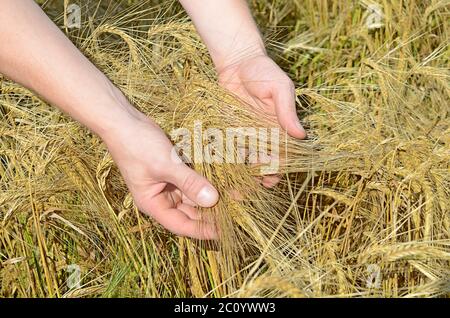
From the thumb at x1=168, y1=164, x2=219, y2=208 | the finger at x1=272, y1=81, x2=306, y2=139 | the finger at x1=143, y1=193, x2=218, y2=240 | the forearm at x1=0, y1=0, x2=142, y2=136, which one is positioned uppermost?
the forearm at x1=0, y1=0, x2=142, y2=136

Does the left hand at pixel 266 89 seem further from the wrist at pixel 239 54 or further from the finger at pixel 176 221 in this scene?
the finger at pixel 176 221

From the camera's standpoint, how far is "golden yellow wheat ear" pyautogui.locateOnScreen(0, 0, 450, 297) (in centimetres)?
137

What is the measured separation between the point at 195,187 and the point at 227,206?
7 cm

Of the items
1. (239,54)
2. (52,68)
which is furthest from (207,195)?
(239,54)

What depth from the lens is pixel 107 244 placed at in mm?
1528

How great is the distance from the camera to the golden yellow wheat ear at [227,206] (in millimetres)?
1365

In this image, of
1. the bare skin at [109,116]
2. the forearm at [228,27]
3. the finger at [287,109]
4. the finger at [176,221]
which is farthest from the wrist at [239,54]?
the finger at [176,221]

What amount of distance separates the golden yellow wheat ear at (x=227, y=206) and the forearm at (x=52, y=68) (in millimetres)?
123

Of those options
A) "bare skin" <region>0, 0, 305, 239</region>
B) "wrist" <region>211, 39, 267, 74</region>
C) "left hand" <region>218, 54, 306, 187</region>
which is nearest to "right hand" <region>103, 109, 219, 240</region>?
"bare skin" <region>0, 0, 305, 239</region>

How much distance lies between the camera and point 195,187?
1.34m

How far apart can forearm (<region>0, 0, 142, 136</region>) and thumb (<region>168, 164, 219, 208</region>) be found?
5.0 inches

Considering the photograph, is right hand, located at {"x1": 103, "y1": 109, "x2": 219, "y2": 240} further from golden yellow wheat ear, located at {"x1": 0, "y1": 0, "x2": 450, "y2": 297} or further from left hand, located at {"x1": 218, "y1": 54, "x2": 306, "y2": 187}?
left hand, located at {"x1": 218, "y1": 54, "x2": 306, "y2": 187}
